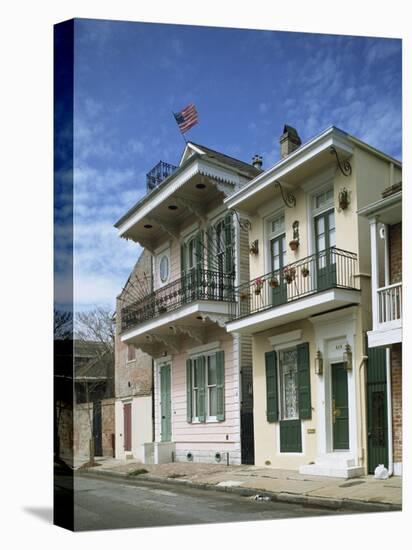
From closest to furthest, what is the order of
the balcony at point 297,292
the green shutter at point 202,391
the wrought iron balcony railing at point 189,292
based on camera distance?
the balcony at point 297,292 < the green shutter at point 202,391 < the wrought iron balcony railing at point 189,292

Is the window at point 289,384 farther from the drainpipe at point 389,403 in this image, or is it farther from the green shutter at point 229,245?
the green shutter at point 229,245

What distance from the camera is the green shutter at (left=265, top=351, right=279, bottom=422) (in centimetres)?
947

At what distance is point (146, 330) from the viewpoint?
927 centimetres

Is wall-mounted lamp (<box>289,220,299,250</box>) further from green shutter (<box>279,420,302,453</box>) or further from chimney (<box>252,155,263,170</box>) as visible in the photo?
green shutter (<box>279,420,302,453</box>)

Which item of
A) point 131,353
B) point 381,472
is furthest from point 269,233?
point 381,472

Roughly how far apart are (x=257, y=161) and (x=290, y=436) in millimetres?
3150

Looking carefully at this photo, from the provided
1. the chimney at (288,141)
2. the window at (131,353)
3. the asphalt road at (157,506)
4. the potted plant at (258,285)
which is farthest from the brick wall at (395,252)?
the window at (131,353)

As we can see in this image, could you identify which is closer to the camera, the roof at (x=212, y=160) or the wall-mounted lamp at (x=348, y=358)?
the roof at (x=212, y=160)

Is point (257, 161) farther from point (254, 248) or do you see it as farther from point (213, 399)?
point (213, 399)

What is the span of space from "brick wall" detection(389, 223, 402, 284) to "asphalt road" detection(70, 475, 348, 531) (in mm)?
2613

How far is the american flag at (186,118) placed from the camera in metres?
8.34

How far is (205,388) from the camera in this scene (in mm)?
9320

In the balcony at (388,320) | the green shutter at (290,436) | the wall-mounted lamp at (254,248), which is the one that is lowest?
the green shutter at (290,436)

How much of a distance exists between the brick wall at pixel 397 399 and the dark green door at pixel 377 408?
0.09 metres
